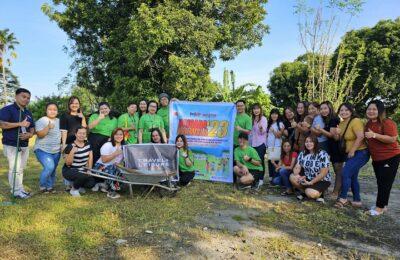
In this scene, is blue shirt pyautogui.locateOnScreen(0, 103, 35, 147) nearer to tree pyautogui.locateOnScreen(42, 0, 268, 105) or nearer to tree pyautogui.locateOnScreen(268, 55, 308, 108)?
tree pyautogui.locateOnScreen(42, 0, 268, 105)

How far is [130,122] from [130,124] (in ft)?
0.14

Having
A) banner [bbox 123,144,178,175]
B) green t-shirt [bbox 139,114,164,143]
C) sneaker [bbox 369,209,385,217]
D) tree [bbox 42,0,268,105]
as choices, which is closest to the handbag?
sneaker [bbox 369,209,385,217]

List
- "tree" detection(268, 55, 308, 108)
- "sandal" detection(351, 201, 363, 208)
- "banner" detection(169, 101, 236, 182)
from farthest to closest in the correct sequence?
"tree" detection(268, 55, 308, 108), "banner" detection(169, 101, 236, 182), "sandal" detection(351, 201, 363, 208)

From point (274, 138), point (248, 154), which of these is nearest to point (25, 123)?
point (248, 154)

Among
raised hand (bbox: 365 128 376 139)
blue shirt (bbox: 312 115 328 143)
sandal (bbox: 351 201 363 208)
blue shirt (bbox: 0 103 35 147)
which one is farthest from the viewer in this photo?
blue shirt (bbox: 312 115 328 143)

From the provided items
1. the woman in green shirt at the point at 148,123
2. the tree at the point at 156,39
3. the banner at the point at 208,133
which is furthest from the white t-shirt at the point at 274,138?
the tree at the point at 156,39

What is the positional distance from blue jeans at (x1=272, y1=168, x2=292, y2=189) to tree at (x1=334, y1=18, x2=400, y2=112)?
60.2 feet

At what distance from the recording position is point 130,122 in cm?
721

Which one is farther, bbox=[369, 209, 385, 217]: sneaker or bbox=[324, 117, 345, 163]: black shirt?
bbox=[324, 117, 345, 163]: black shirt

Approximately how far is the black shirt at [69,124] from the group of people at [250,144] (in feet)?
0.06

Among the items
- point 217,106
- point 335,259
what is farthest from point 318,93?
point 335,259

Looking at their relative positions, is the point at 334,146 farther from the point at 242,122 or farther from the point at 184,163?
the point at 184,163

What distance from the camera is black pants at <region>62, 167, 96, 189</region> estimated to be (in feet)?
19.9

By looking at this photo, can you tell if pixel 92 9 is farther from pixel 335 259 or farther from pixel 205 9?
pixel 335 259
